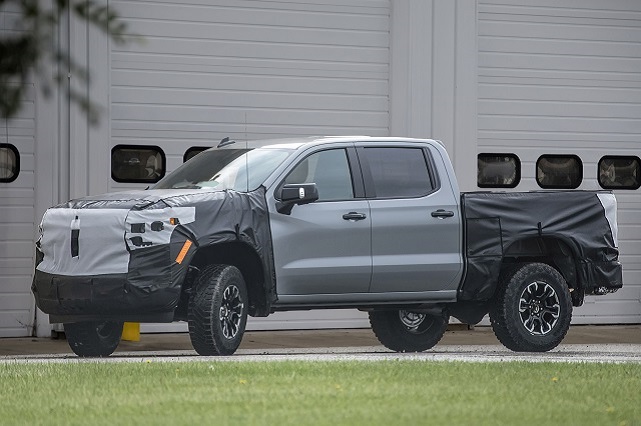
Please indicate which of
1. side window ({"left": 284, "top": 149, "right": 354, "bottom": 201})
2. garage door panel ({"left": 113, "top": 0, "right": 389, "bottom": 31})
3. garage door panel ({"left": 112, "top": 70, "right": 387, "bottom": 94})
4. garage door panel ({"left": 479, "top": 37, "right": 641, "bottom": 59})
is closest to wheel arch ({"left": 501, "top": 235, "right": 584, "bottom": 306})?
side window ({"left": 284, "top": 149, "right": 354, "bottom": 201})

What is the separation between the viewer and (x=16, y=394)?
9383mm

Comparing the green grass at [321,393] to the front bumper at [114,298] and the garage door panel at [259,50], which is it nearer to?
the front bumper at [114,298]

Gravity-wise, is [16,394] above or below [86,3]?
below

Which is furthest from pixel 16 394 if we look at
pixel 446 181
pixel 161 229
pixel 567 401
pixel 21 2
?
pixel 21 2

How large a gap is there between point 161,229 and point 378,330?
334 centimetres

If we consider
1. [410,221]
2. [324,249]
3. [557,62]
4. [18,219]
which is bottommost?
[324,249]

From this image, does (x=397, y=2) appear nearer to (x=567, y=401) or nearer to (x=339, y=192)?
(x=339, y=192)

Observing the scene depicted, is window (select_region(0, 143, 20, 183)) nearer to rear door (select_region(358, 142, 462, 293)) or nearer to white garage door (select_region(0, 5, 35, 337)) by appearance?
white garage door (select_region(0, 5, 35, 337))

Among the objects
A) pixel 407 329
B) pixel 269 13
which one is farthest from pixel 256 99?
pixel 407 329

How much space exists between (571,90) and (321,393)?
1086 centimetres

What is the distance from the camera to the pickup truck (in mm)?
11711

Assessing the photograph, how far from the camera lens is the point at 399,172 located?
13.3m

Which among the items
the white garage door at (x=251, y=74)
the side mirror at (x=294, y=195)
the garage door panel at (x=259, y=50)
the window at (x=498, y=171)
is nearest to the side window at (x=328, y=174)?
the side mirror at (x=294, y=195)

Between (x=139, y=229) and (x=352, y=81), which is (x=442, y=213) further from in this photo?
(x=352, y=81)
